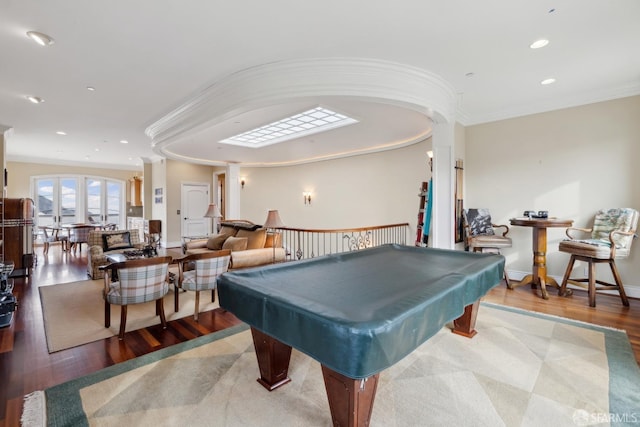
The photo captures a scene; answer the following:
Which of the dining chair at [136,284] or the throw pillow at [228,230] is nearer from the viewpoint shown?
the dining chair at [136,284]

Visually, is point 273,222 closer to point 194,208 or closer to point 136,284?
point 136,284

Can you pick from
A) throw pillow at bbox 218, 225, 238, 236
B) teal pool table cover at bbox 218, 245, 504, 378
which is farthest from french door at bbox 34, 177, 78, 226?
teal pool table cover at bbox 218, 245, 504, 378

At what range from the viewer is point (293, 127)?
5.17 metres

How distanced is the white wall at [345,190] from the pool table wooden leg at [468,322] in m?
3.33

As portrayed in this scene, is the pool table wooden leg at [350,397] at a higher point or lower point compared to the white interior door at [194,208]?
lower

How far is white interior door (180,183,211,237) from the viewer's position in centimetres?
936

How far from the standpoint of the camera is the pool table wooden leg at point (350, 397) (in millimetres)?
1507

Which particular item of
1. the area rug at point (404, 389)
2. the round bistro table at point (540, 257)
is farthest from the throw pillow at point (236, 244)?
the round bistro table at point (540, 257)

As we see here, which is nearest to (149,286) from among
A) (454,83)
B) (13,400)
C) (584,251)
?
(13,400)

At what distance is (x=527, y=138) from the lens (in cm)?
471

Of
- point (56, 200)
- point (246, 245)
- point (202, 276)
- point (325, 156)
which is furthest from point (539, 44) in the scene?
point (56, 200)

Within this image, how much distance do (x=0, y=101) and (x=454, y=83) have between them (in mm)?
6491

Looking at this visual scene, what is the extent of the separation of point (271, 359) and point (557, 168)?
493 centimetres

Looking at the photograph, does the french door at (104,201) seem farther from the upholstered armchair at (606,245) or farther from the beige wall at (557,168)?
the upholstered armchair at (606,245)
